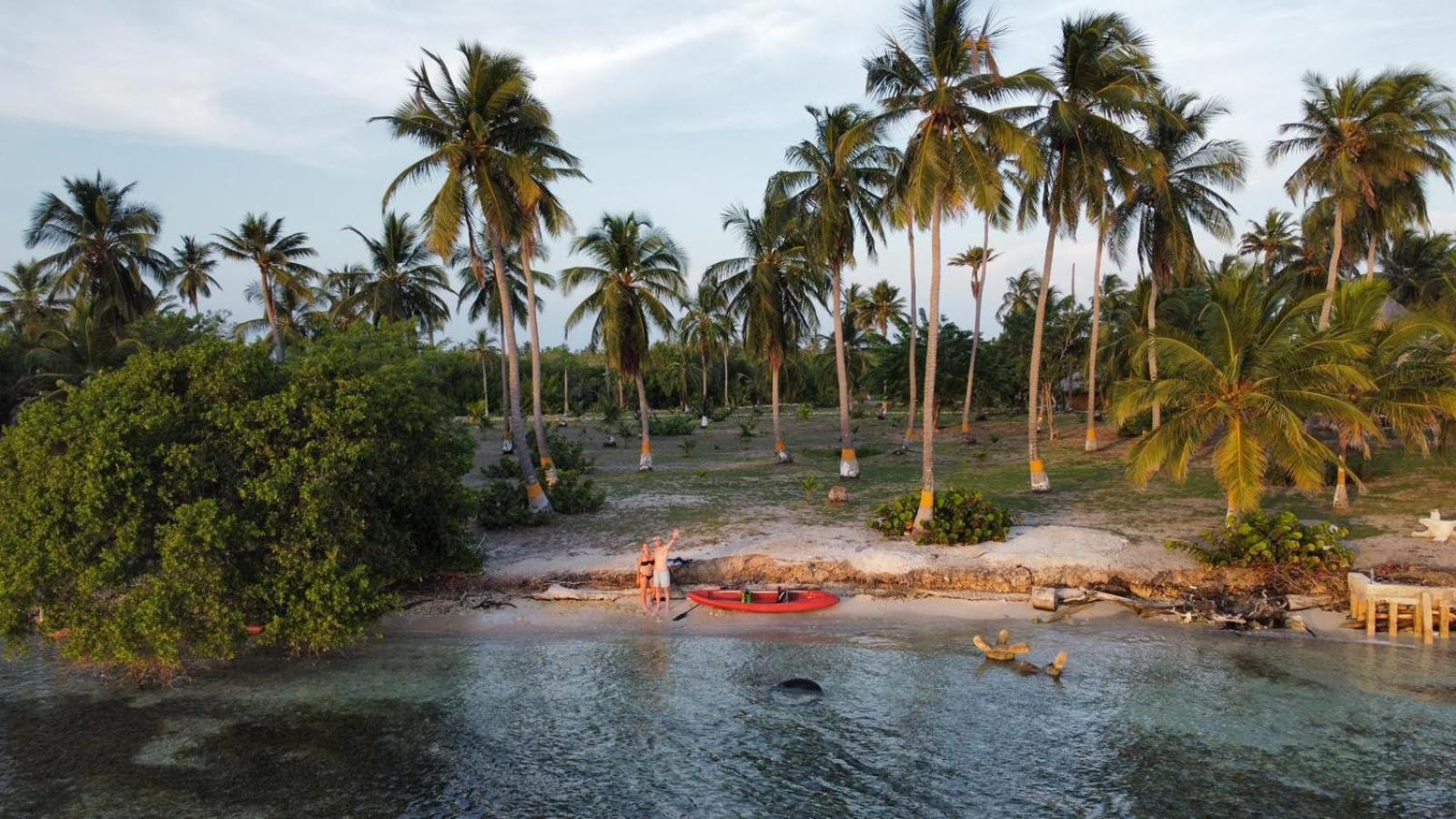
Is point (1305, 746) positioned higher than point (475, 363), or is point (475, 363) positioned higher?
point (475, 363)

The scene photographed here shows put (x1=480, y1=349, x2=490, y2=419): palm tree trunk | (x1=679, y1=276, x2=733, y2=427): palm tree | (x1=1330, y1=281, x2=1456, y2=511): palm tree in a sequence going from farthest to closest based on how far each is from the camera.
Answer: (x1=480, y1=349, x2=490, y2=419): palm tree trunk
(x1=679, y1=276, x2=733, y2=427): palm tree
(x1=1330, y1=281, x2=1456, y2=511): palm tree

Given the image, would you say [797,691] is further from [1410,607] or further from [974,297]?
[974,297]

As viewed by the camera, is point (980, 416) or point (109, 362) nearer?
point (109, 362)

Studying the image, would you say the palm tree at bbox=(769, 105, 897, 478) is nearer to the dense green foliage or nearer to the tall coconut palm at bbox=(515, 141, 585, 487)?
the tall coconut palm at bbox=(515, 141, 585, 487)

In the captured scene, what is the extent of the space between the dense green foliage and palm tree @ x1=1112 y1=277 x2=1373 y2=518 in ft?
48.7

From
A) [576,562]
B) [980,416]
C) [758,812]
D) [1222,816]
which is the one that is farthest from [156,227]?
[980,416]

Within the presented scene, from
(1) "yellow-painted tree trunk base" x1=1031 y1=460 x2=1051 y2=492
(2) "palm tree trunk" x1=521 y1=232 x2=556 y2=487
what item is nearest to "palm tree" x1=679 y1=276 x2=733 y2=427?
(2) "palm tree trunk" x1=521 y1=232 x2=556 y2=487

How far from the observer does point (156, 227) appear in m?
36.3

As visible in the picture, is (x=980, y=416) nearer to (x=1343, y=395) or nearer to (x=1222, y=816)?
(x=1343, y=395)

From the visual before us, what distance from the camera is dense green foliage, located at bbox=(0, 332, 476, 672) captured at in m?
12.9

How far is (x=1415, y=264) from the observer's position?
135 feet

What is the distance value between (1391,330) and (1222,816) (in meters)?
13.7

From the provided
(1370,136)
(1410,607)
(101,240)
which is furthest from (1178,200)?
(101,240)

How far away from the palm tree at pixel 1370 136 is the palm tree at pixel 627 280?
68.7 feet
